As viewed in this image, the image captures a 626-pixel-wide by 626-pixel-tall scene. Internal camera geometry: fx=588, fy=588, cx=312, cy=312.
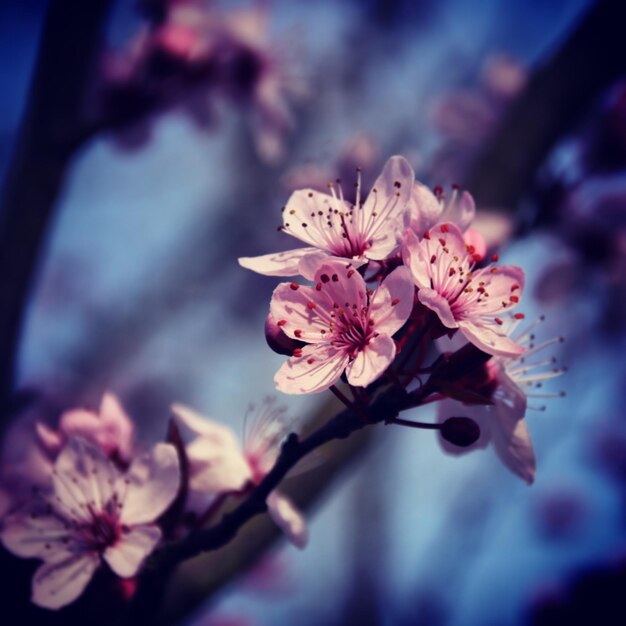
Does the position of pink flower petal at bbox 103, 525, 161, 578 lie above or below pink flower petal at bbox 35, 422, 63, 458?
below

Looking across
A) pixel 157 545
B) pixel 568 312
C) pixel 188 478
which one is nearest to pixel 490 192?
pixel 568 312

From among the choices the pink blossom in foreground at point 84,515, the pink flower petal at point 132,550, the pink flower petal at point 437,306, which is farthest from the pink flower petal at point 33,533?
the pink flower petal at point 437,306

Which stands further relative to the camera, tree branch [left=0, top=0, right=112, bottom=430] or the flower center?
tree branch [left=0, top=0, right=112, bottom=430]

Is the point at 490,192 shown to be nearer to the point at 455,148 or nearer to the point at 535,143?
the point at 535,143

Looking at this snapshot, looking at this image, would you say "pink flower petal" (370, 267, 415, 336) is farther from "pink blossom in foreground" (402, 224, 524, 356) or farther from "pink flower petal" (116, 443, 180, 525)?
"pink flower petal" (116, 443, 180, 525)

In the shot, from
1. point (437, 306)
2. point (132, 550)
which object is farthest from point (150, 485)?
point (437, 306)

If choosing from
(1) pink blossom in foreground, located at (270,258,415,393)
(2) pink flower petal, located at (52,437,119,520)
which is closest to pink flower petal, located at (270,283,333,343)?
(1) pink blossom in foreground, located at (270,258,415,393)

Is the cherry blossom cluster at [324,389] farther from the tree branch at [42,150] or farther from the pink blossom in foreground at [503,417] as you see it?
the tree branch at [42,150]
